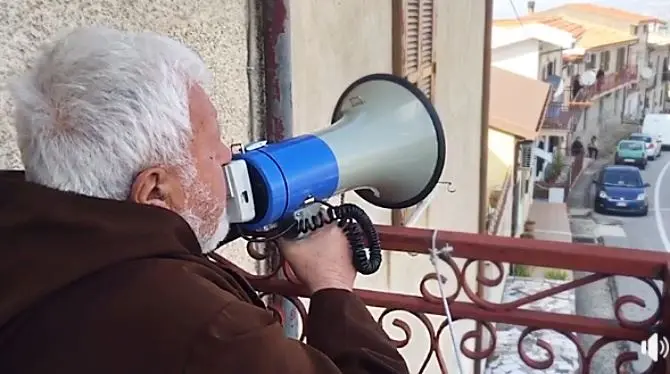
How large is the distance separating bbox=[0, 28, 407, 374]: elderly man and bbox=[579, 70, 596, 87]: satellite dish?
2003 centimetres

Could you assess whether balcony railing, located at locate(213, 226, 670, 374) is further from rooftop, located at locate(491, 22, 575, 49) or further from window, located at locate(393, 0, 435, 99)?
rooftop, located at locate(491, 22, 575, 49)

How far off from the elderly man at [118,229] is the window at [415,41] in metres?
2.86

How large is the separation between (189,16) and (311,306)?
1.00m

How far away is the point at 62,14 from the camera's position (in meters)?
1.56

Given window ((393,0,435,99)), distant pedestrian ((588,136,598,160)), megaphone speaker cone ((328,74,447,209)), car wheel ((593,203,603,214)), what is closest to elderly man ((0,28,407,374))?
megaphone speaker cone ((328,74,447,209))

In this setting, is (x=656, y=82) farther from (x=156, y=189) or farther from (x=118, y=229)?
(x=118, y=229)

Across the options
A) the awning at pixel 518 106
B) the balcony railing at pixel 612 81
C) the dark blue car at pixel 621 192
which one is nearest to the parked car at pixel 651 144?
the balcony railing at pixel 612 81

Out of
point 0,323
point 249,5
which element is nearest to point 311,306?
point 0,323

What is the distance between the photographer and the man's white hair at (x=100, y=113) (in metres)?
0.93

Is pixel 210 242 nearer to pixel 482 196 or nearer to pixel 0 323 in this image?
pixel 0 323

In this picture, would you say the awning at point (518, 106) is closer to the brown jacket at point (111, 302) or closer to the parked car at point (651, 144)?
the parked car at point (651, 144)

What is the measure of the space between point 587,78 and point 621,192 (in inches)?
172

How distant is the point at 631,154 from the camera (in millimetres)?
19906

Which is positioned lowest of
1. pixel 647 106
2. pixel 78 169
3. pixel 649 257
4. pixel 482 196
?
pixel 647 106
